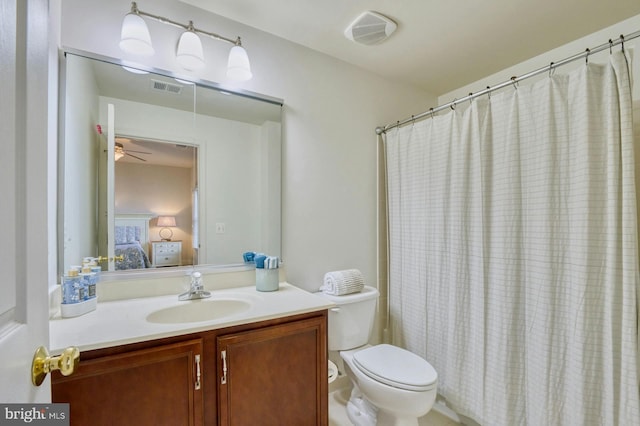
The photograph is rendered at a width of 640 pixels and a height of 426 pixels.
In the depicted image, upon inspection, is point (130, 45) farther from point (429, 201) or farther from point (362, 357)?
point (362, 357)

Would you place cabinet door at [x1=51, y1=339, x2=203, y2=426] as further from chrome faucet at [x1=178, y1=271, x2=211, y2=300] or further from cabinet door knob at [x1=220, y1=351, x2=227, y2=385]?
chrome faucet at [x1=178, y1=271, x2=211, y2=300]

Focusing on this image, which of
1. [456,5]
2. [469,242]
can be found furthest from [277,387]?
[456,5]

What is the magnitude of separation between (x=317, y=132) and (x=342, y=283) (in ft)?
3.33

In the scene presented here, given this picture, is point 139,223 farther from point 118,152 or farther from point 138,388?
point 138,388

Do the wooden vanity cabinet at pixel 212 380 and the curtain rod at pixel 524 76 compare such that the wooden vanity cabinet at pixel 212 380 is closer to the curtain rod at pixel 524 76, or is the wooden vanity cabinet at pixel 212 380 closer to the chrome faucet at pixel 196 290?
the chrome faucet at pixel 196 290

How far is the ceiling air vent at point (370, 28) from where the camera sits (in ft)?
5.22

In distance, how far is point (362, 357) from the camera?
1.57 meters

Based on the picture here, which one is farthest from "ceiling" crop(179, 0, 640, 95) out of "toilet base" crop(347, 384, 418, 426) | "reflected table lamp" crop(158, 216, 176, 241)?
"toilet base" crop(347, 384, 418, 426)

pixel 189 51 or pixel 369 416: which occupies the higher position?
pixel 189 51

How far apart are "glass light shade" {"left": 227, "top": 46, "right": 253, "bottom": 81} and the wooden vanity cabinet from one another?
1.31 meters

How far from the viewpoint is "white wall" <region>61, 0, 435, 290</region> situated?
1631mm

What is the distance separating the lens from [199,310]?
1396mm

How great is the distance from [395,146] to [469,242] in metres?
0.85

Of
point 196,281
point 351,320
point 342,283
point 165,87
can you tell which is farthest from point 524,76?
point 196,281
